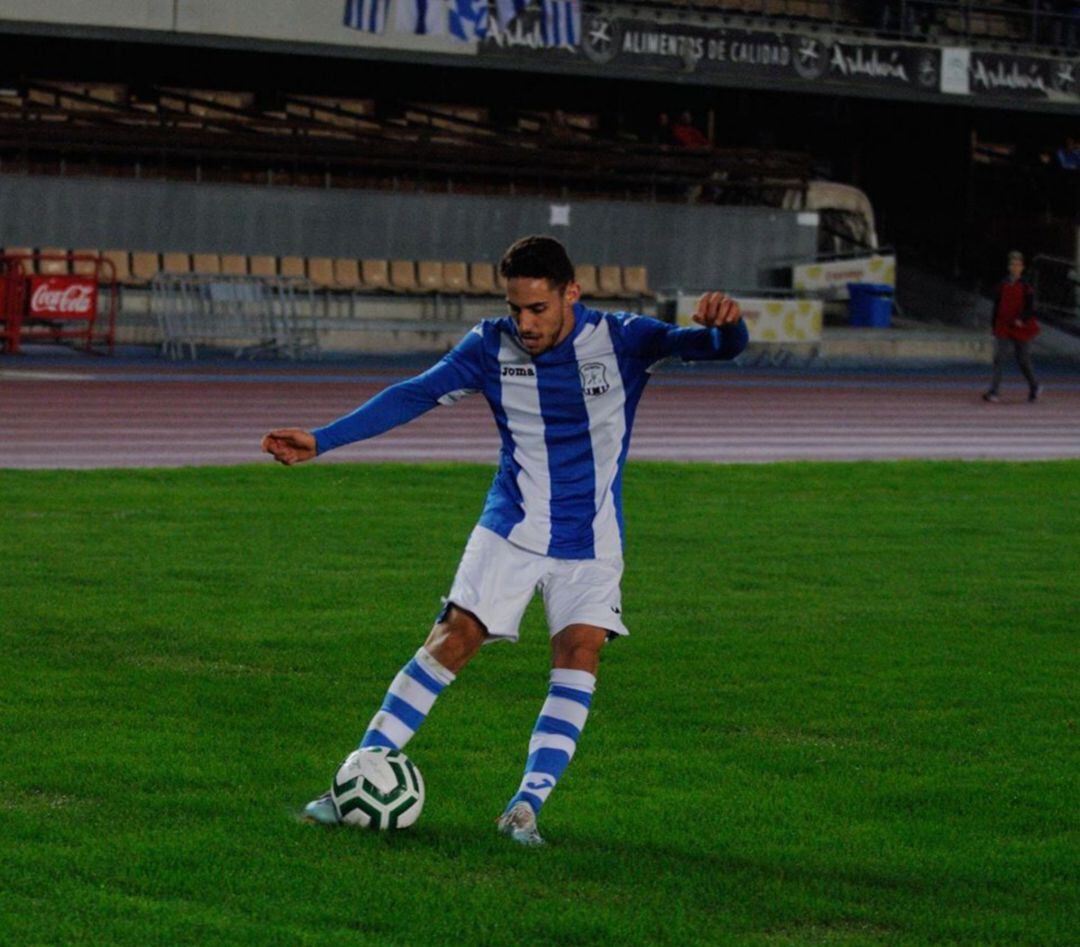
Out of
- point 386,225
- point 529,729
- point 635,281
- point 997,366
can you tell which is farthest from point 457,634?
point 635,281

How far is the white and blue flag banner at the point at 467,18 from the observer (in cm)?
3400

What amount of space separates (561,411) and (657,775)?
56.5 inches

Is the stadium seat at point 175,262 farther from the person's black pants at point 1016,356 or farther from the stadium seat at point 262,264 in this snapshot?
the person's black pants at point 1016,356

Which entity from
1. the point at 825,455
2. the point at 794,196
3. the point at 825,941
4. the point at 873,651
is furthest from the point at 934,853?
the point at 794,196

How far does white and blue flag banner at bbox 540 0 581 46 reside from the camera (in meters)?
34.6

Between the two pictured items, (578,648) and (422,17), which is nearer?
(578,648)

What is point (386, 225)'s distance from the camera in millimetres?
35594

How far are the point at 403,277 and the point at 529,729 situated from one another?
90.5 feet

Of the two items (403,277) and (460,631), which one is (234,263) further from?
(460,631)

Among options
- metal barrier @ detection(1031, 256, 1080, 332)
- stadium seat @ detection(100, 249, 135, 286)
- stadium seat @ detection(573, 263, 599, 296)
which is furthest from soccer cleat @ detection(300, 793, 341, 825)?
metal barrier @ detection(1031, 256, 1080, 332)

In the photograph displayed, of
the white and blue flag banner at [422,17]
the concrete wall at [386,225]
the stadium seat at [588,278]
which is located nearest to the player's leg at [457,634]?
the concrete wall at [386,225]

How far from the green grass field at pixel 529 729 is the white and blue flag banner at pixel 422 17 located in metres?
21.1

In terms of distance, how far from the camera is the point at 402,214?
35.7 meters

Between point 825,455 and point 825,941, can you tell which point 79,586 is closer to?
point 825,941
